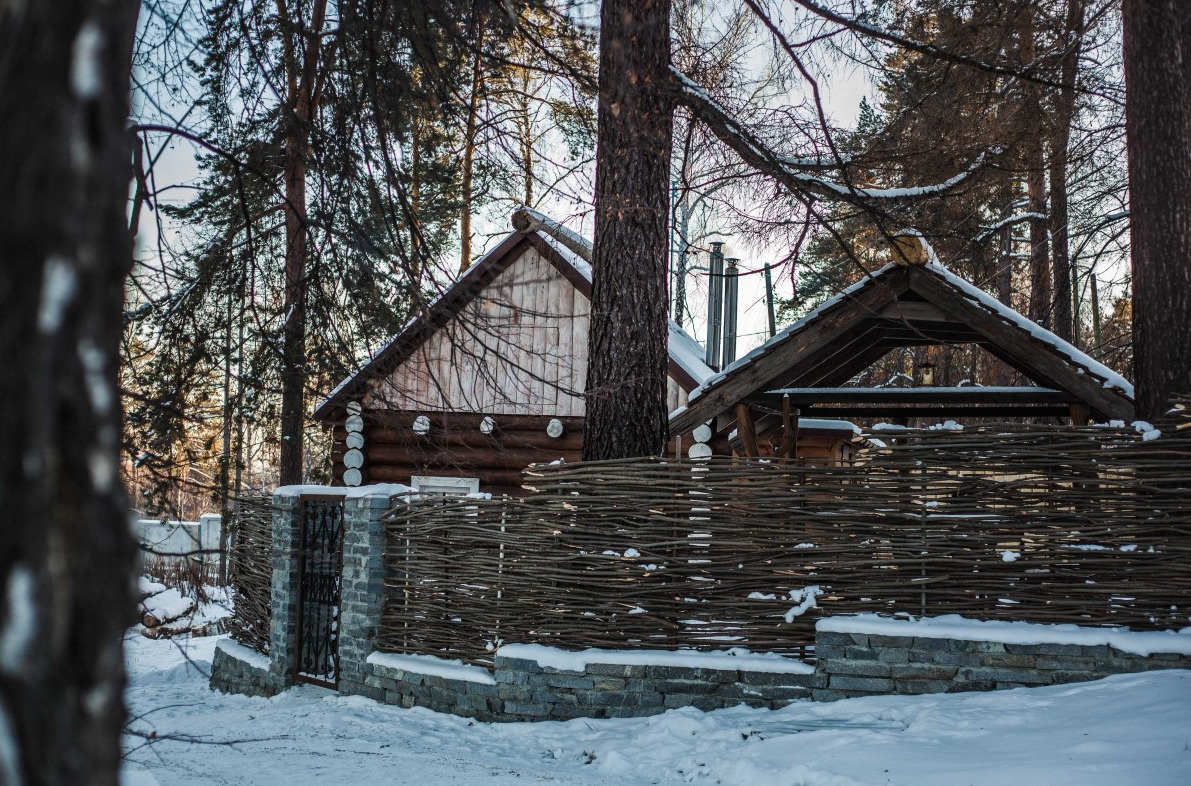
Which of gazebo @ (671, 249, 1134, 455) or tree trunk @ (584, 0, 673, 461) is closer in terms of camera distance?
tree trunk @ (584, 0, 673, 461)

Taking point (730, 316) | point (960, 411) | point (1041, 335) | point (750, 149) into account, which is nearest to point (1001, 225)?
point (960, 411)

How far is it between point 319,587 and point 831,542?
4710 mm

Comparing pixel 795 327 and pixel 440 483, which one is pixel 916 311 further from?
pixel 440 483

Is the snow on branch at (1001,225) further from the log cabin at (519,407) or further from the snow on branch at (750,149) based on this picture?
the snow on branch at (750,149)

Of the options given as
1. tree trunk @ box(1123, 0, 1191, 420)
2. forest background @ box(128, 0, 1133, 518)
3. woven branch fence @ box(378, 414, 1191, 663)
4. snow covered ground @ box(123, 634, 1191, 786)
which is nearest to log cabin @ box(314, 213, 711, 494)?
forest background @ box(128, 0, 1133, 518)

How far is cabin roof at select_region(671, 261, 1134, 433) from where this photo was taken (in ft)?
24.1

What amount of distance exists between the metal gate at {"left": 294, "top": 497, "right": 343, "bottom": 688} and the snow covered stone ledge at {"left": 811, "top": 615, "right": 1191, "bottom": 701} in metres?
4.45

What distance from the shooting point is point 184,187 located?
4422mm

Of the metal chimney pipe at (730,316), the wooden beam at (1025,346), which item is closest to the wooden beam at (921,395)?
the wooden beam at (1025,346)

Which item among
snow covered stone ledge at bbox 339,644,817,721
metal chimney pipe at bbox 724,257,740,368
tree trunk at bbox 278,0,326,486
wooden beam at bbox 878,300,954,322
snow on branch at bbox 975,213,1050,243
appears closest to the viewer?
tree trunk at bbox 278,0,326,486

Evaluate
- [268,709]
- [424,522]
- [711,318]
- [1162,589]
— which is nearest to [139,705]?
[268,709]

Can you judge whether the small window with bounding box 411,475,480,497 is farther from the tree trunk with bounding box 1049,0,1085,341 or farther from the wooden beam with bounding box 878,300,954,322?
the tree trunk with bounding box 1049,0,1085,341

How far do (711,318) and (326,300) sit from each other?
38.6 ft

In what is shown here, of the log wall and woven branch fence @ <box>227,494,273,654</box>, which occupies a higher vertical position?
the log wall
